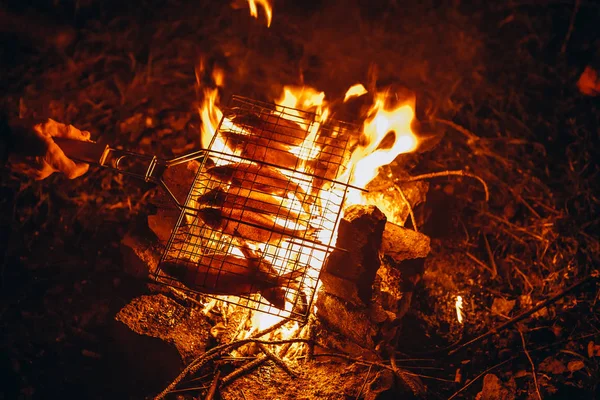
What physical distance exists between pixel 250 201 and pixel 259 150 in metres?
0.47

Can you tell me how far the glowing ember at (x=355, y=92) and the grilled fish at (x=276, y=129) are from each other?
0.75 metres

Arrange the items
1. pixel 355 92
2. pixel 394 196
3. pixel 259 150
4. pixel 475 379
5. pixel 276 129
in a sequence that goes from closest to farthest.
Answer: pixel 475 379, pixel 259 150, pixel 276 129, pixel 394 196, pixel 355 92

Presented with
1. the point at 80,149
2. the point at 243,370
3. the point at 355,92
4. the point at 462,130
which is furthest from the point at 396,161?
the point at 80,149

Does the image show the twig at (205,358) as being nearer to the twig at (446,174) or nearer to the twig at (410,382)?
the twig at (410,382)

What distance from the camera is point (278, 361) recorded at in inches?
100

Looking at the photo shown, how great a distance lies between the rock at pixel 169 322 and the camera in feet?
8.45

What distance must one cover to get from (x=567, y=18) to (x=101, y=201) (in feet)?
16.6

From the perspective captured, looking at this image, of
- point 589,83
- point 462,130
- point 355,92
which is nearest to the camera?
point 355,92

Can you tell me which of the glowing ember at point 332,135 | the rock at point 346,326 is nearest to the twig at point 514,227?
the glowing ember at point 332,135

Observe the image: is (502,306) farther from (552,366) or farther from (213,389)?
(213,389)

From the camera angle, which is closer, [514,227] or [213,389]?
[213,389]

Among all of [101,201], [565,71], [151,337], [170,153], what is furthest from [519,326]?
[101,201]

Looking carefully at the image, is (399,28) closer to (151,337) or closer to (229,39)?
(229,39)

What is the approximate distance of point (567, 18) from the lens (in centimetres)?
461
